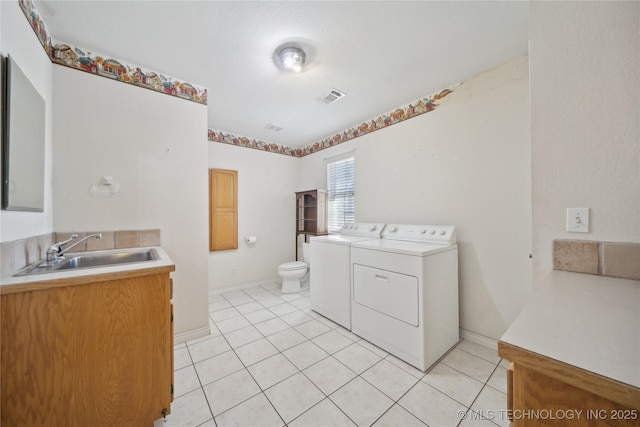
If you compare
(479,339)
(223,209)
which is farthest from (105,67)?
(479,339)

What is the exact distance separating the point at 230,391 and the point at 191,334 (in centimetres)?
91

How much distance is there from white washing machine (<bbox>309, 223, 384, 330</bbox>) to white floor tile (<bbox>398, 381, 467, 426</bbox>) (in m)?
0.87

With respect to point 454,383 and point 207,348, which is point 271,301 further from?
point 454,383

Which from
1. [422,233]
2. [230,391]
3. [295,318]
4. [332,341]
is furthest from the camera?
[295,318]

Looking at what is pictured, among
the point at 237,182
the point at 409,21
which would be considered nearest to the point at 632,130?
the point at 409,21

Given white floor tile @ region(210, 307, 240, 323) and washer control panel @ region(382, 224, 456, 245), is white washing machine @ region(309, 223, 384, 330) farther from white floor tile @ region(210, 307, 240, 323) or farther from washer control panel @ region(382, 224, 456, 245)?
white floor tile @ region(210, 307, 240, 323)

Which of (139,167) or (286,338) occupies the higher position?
(139,167)

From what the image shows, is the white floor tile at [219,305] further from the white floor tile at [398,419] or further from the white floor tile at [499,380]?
the white floor tile at [499,380]

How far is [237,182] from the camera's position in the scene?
3607mm

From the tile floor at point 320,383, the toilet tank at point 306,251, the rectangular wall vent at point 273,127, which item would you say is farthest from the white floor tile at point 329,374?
the rectangular wall vent at point 273,127

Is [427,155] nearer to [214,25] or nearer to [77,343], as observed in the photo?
[214,25]

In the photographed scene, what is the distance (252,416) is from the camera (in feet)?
4.44

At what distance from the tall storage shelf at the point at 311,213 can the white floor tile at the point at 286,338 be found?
65.3 inches

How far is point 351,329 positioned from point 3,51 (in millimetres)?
2888
